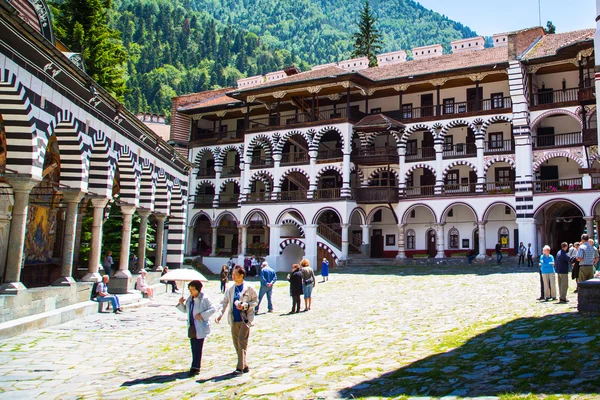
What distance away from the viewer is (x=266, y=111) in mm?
38812

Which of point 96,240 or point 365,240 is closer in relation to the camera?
point 96,240

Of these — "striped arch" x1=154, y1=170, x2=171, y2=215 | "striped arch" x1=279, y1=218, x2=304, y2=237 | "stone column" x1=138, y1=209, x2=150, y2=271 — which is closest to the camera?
"stone column" x1=138, y1=209, x2=150, y2=271

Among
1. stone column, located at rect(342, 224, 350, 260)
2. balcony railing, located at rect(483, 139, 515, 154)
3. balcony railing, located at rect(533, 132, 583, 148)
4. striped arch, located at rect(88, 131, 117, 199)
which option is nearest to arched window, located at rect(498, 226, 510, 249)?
balcony railing, located at rect(483, 139, 515, 154)

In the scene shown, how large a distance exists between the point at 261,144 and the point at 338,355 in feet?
97.9

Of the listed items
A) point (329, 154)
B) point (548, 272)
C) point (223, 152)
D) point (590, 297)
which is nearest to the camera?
point (590, 297)

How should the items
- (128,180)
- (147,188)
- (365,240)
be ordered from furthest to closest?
(365,240) → (147,188) → (128,180)

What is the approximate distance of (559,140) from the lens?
98.3 ft

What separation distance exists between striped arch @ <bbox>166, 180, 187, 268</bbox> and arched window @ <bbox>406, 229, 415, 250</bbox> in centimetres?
1605

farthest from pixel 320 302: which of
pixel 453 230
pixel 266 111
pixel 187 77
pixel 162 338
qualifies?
pixel 187 77

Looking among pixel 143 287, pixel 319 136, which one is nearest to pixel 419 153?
pixel 319 136

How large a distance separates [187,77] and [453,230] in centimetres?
8638

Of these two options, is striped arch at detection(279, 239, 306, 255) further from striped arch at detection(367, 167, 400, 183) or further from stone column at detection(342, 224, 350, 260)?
striped arch at detection(367, 167, 400, 183)

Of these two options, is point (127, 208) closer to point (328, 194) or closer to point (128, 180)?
point (128, 180)

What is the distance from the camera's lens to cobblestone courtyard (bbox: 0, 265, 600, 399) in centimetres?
574
